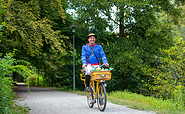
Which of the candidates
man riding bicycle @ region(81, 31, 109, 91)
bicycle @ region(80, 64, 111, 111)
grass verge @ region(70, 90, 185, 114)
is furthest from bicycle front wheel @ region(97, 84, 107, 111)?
grass verge @ region(70, 90, 185, 114)

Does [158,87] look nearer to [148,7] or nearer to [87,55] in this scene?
[87,55]

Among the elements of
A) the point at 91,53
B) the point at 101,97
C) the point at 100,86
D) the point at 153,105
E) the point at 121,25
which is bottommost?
the point at 153,105

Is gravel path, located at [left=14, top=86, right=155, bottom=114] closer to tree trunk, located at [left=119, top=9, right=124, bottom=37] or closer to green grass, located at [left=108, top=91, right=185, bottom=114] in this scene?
green grass, located at [left=108, top=91, right=185, bottom=114]

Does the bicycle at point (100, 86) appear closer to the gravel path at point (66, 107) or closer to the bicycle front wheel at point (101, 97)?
the bicycle front wheel at point (101, 97)

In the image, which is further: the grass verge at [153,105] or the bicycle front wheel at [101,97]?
the grass verge at [153,105]

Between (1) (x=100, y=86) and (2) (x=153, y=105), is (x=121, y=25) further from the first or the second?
(1) (x=100, y=86)

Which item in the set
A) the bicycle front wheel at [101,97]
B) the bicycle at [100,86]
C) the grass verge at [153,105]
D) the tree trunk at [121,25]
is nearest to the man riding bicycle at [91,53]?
the bicycle at [100,86]

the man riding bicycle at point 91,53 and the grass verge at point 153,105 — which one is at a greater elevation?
the man riding bicycle at point 91,53

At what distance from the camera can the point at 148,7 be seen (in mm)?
18125

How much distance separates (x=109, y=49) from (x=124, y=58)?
2.04 meters

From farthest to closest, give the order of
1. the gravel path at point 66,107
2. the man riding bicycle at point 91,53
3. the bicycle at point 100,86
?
the man riding bicycle at point 91,53
the gravel path at point 66,107
the bicycle at point 100,86

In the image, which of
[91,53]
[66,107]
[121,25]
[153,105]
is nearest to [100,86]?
[91,53]

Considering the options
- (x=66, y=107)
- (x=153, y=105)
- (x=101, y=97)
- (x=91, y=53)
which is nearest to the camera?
(x=101, y=97)

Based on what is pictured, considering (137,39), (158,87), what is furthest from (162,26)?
(158,87)
